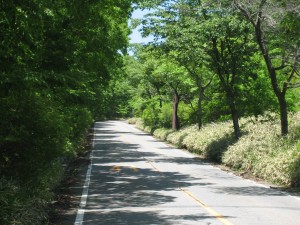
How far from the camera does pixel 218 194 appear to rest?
39.3 ft

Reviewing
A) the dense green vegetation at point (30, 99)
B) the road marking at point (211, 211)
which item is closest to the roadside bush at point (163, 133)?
the road marking at point (211, 211)

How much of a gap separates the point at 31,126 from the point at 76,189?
4.93 meters

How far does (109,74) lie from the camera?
21219 mm

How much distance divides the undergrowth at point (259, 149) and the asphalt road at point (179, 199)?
0.97 meters

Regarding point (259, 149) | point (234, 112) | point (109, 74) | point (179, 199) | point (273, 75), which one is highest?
point (109, 74)

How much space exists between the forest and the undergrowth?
5 centimetres

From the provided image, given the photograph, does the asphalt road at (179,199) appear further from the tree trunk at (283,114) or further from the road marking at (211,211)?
the tree trunk at (283,114)

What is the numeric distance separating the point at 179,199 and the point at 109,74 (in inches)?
449

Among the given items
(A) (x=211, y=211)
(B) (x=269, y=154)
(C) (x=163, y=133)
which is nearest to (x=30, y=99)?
(A) (x=211, y=211)

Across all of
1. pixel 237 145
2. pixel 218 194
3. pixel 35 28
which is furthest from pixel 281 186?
pixel 35 28

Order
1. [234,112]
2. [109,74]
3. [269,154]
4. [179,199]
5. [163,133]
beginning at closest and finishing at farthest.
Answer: [179,199], [269,154], [109,74], [234,112], [163,133]

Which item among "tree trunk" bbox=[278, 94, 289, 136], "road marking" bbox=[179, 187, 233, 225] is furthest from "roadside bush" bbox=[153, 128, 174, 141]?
"road marking" bbox=[179, 187, 233, 225]

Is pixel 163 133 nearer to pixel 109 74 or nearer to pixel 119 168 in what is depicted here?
pixel 109 74

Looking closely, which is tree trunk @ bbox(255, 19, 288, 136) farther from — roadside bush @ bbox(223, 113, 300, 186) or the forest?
roadside bush @ bbox(223, 113, 300, 186)
